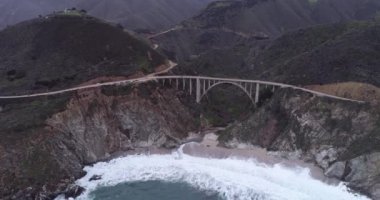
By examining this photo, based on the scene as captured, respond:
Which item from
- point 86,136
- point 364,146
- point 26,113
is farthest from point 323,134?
point 26,113

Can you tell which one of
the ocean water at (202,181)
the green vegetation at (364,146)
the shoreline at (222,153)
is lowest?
the ocean water at (202,181)

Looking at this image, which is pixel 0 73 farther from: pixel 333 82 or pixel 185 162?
pixel 333 82

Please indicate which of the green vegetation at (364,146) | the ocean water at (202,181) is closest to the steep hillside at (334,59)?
the green vegetation at (364,146)

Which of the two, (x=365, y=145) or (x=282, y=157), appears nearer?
(x=365, y=145)

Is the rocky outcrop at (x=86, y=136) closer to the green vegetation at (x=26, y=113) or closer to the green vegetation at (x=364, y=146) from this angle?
the green vegetation at (x=26, y=113)

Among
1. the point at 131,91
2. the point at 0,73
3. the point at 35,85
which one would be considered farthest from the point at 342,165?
the point at 0,73

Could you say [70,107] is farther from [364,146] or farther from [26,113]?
[364,146]
